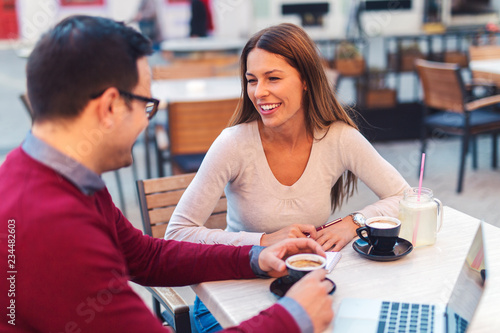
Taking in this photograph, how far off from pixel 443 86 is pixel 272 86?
2.55 meters

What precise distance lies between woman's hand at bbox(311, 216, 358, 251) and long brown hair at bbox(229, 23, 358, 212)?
347 mm

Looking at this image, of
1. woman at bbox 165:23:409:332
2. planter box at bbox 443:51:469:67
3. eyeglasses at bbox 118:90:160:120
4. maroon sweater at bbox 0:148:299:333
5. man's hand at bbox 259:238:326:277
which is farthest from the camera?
planter box at bbox 443:51:469:67

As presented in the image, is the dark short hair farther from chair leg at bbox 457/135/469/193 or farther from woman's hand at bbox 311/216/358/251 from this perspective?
chair leg at bbox 457/135/469/193

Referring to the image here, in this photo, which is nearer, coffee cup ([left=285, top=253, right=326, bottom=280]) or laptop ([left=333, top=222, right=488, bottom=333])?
laptop ([left=333, top=222, right=488, bottom=333])

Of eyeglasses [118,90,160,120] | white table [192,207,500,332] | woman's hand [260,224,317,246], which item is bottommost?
white table [192,207,500,332]

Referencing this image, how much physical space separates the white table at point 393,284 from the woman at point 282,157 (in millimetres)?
266

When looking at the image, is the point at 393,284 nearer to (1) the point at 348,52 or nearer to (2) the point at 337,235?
(2) the point at 337,235

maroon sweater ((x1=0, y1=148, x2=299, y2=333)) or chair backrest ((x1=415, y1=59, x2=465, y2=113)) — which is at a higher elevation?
maroon sweater ((x1=0, y1=148, x2=299, y2=333))

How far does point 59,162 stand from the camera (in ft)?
2.88

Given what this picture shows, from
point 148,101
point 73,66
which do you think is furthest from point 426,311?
point 73,66

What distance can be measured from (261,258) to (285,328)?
0.91 ft

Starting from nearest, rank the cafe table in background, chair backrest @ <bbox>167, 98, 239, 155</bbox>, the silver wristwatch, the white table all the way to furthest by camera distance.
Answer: the white table < the silver wristwatch < chair backrest @ <bbox>167, 98, 239, 155</bbox> < the cafe table in background

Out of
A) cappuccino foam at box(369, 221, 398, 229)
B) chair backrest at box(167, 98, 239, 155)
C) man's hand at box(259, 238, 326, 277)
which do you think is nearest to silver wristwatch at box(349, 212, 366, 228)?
cappuccino foam at box(369, 221, 398, 229)

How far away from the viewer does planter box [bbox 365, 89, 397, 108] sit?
5246mm
